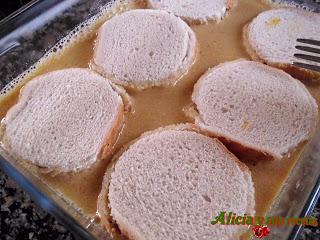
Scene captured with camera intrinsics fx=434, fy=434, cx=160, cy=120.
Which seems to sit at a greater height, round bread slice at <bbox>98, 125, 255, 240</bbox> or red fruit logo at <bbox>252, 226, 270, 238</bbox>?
round bread slice at <bbox>98, 125, 255, 240</bbox>

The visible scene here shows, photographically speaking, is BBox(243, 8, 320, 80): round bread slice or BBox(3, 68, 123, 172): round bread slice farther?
BBox(243, 8, 320, 80): round bread slice

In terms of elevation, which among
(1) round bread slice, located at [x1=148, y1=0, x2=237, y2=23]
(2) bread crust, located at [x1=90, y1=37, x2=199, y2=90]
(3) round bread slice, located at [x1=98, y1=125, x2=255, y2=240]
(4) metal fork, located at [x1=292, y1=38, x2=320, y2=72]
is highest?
(1) round bread slice, located at [x1=148, y1=0, x2=237, y2=23]

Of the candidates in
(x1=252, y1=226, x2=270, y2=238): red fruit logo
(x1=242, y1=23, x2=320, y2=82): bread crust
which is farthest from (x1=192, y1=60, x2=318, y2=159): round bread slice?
(x1=252, y1=226, x2=270, y2=238): red fruit logo

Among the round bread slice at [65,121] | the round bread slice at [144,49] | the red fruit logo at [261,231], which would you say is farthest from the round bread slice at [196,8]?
the red fruit logo at [261,231]

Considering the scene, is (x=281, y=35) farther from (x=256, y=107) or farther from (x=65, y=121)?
(x=65, y=121)

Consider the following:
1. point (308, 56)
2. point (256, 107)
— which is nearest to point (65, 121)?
point (256, 107)

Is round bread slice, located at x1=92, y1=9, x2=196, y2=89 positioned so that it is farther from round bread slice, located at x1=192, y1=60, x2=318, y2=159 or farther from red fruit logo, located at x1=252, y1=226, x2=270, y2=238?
red fruit logo, located at x1=252, y1=226, x2=270, y2=238
